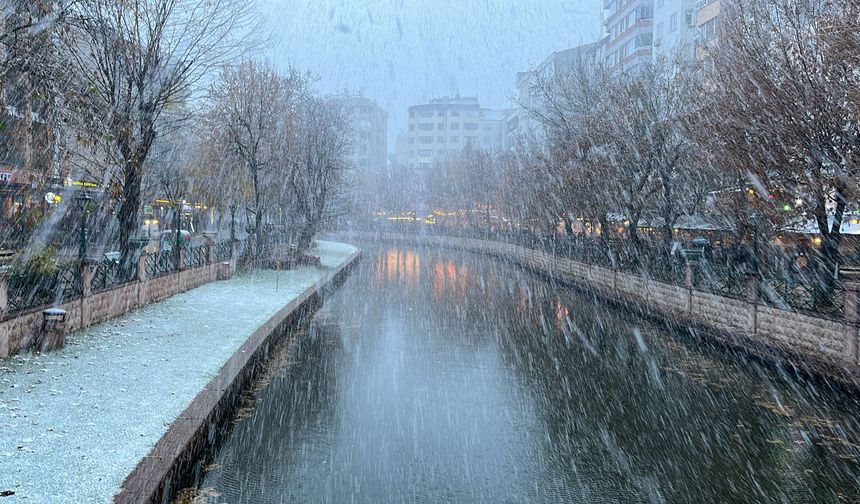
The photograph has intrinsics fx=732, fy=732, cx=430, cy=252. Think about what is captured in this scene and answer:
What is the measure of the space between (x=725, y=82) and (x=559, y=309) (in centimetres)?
824

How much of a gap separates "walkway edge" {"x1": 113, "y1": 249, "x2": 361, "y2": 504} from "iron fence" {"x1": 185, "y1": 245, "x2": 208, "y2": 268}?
8.91 meters

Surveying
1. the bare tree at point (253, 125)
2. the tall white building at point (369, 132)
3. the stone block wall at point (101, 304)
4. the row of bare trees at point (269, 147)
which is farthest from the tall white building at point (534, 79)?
the stone block wall at point (101, 304)

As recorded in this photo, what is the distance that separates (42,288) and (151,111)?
8.07m

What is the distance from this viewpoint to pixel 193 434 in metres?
7.09

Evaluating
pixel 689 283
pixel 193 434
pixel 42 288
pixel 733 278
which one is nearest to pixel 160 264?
pixel 42 288

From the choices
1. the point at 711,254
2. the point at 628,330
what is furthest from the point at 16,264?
the point at 711,254

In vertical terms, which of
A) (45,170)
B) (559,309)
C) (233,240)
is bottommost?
(559,309)

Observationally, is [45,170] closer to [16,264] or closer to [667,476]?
[16,264]

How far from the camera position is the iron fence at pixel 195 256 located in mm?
21344

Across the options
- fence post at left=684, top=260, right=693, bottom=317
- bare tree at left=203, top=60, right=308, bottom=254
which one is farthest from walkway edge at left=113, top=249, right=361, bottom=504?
bare tree at left=203, top=60, right=308, bottom=254

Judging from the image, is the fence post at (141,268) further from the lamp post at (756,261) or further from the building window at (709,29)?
the building window at (709,29)

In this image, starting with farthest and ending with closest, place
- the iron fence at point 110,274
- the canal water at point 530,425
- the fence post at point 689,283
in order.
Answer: the fence post at point 689,283, the iron fence at point 110,274, the canal water at point 530,425

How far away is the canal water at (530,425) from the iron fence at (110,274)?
388 cm

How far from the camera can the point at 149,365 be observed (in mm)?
10234
